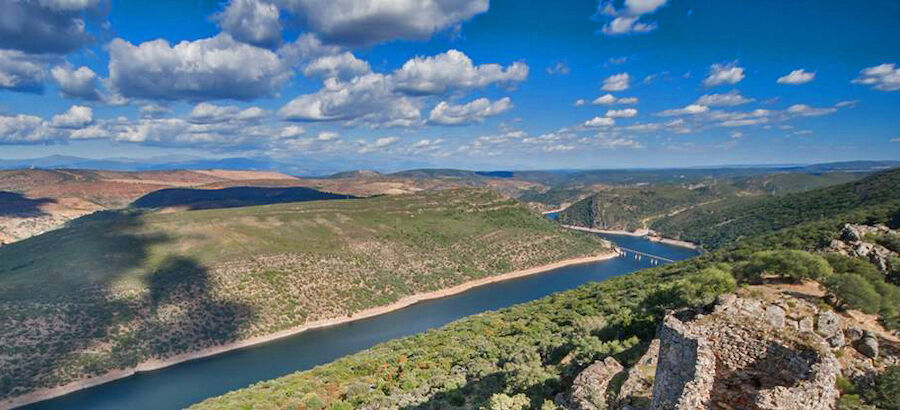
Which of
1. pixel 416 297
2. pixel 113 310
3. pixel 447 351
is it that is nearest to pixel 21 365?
pixel 113 310

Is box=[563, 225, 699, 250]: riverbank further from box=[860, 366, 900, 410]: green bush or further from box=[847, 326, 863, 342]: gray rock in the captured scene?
box=[860, 366, 900, 410]: green bush

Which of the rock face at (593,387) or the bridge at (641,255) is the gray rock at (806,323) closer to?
the rock face at (593,387)

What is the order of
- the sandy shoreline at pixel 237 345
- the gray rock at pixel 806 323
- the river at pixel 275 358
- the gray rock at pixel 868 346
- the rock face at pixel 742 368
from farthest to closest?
the river at pixel 275 358 → the sandy shoreline at pixel 237 345 → the gray rock at pixel 806 323 → the gray rock at pixel 868 346 → the rock face at pixel 742 368

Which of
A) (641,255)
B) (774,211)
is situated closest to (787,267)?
(641,255)

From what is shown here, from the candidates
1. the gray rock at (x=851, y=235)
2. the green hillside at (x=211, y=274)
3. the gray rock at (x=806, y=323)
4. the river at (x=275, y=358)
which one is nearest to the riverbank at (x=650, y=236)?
the green hillside at (x=211, y=274)

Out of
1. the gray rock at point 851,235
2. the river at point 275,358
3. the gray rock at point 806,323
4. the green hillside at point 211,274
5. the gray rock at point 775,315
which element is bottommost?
the river at point 275,358

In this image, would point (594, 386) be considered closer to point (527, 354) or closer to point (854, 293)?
point (527, 354)
